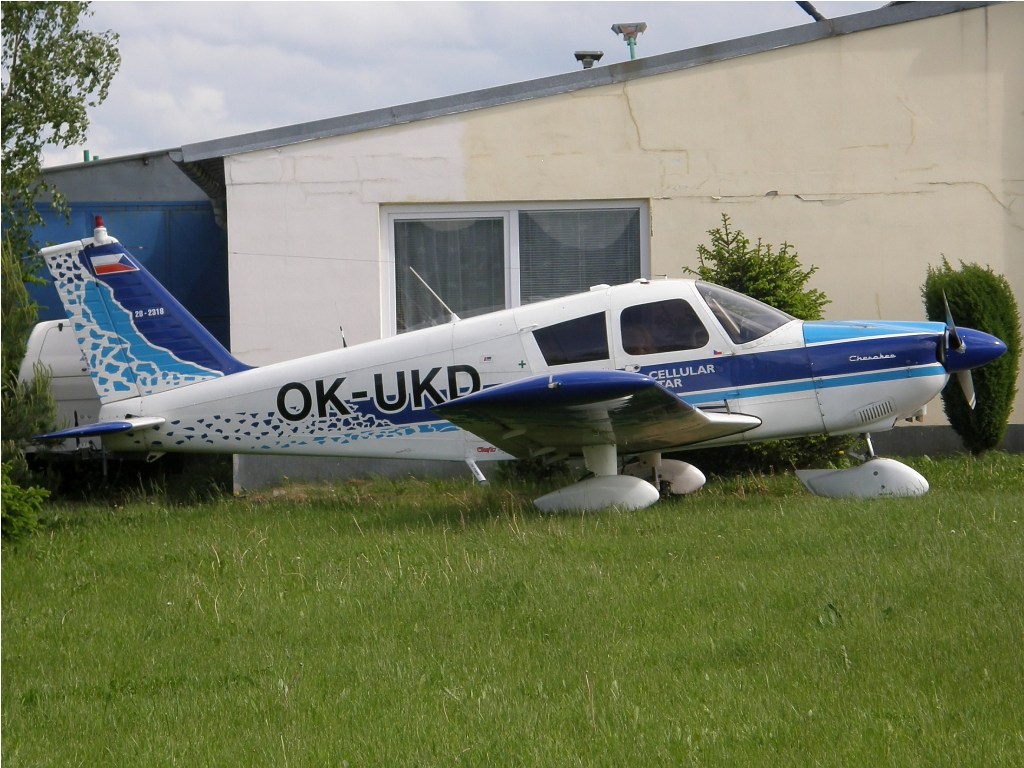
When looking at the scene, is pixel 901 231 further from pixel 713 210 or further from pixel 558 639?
pixel 558 639

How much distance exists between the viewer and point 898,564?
6.47 metres

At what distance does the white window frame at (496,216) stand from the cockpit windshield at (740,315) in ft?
9.27

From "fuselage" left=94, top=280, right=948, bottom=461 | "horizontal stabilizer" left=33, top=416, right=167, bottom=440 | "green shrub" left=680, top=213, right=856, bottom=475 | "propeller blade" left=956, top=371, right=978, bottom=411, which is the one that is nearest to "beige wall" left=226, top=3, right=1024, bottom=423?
"green shrub" left=680, top=213, right=856, bottom=475

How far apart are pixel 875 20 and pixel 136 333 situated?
26.4 feet

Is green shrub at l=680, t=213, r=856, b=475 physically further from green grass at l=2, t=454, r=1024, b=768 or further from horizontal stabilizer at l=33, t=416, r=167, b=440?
horizontal stabilizer at l=33, t=416, r=167, b=440

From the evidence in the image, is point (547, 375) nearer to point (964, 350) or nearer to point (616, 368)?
point (616, 368)

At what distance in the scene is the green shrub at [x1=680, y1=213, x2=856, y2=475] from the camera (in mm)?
10508

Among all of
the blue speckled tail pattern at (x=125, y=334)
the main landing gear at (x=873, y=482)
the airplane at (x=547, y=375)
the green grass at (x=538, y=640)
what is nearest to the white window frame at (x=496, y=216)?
the airplane at (x=547, y=375)

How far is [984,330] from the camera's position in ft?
35.9

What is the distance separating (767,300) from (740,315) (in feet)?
5.71

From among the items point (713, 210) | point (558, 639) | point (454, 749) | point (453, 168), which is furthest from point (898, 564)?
point (453, 168)

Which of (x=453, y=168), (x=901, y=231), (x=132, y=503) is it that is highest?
(x=453, y=168)

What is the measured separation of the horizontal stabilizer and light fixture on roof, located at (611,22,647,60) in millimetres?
8874

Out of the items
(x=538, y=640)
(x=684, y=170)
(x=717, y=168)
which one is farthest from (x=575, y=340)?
(x=538, y=640)
